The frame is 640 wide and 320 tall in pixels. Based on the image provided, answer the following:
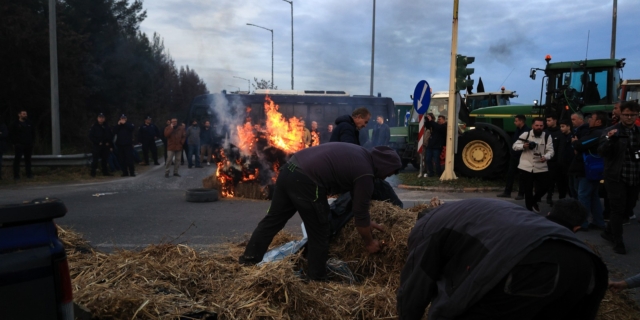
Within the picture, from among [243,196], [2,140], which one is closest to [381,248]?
[243,196]

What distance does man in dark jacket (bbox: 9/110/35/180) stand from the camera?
1335 centimetres

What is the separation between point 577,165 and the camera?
25.4 feet

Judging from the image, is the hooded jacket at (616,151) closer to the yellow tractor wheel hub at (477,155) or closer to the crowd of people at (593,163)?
the crowd of people at (593,163)

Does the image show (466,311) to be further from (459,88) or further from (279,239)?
(459,88)

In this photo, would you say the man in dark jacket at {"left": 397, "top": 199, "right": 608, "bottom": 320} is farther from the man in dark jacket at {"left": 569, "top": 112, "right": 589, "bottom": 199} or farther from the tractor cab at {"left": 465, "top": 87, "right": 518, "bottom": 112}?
the tractor cab at {"left": 465, "top": 87, "right": 518, "bottom": 112}

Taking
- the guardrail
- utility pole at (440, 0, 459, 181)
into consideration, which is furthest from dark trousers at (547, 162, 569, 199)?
the guardrail

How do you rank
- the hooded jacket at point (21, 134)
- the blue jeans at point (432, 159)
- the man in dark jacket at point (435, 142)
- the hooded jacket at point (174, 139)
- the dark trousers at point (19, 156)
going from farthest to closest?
the hooded jacket at point (174, 139) → the blue jeans at point (432, 159) → the man in dark jacket at point (435, 142) → the dark trousers at point (19, 156) → the hooded jacket at point (21, 134)

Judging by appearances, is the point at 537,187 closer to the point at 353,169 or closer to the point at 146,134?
the point at 353,169

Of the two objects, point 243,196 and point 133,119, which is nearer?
point 243,196

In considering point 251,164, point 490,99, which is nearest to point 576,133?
point 251,164

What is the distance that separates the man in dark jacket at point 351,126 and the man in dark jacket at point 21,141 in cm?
989

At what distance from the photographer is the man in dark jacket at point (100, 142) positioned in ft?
48.0

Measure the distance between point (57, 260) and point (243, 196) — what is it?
9.09 meters

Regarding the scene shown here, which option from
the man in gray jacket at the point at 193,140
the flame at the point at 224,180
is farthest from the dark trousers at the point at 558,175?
the man in gray jacket at the point at 193,140
